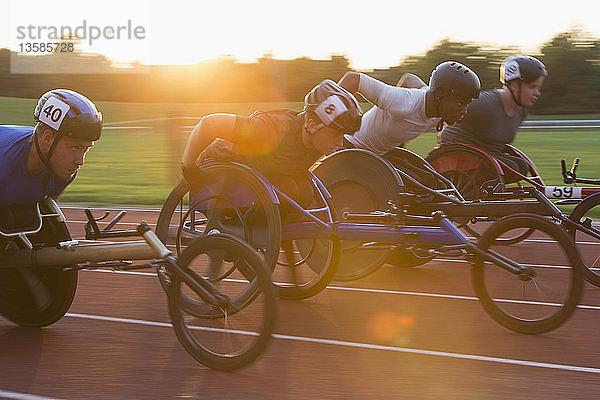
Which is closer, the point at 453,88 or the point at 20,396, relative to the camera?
the point at 20,396

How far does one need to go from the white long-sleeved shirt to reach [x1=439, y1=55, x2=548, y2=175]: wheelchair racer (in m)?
0.85

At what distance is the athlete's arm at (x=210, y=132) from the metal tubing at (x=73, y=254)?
3.59 feet

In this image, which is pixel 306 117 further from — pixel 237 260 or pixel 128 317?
pixel 128 317

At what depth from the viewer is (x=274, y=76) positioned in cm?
4538

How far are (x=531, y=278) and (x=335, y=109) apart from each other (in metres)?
1.66

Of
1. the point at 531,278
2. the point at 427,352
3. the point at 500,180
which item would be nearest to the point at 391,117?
the point at 500,180

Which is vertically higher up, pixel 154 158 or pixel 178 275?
pixel 178 275

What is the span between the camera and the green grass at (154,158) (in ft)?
47.9

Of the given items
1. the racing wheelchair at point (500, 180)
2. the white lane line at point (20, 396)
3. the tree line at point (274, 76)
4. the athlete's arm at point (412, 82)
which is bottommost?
the tree line at point (274, 76)

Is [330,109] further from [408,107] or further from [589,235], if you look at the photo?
[589,235]

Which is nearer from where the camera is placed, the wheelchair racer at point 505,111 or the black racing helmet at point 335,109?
the black racing helmet at point 335,109

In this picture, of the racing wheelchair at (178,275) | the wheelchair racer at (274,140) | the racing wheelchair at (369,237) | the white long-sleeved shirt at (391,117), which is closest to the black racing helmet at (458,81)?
the white long-sleeved shirt at (391,117)

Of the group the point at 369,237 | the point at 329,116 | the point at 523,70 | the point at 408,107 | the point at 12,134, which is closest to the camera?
the point at 12,134

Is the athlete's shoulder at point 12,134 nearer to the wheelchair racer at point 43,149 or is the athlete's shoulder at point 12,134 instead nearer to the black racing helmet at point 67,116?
the wheelchair racer at point 43,149
